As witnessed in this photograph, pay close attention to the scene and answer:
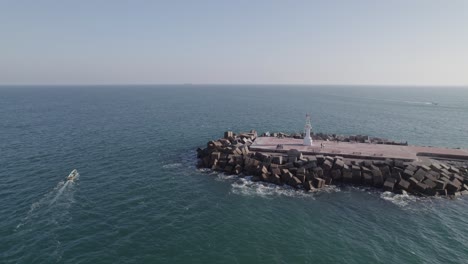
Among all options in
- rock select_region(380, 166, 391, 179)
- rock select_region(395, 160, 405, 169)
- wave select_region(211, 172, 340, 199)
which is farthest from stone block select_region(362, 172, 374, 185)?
rock select_region(395, 160, 405, 169)

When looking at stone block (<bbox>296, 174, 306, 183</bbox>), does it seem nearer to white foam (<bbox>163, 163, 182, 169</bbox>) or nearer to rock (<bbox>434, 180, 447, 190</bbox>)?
rock (<bbox>434, 180, 447, 190</bbox>)

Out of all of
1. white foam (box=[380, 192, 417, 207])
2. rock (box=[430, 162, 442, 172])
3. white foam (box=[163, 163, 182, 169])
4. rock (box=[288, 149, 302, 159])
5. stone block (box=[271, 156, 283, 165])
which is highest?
rock (box=[288, 149, 302, 159])

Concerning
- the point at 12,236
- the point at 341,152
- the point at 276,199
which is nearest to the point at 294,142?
the point at 341,152

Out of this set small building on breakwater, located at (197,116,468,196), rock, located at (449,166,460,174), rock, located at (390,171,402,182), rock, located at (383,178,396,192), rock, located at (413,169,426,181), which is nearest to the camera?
rock, located at (383,178,396,192)

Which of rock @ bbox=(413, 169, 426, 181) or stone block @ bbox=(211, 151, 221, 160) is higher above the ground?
stone block @ bbox=(211, 151, 221, 160)

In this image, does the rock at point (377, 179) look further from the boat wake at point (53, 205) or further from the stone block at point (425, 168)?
the boat wake at point (53, 205)

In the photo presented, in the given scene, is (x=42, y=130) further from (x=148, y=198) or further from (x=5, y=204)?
(x=148, y=198)
